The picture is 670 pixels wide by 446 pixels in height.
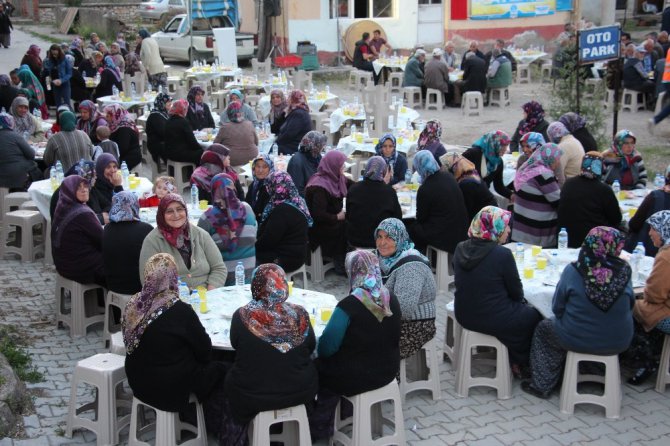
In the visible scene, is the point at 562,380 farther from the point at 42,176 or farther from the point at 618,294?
the point at 42,176

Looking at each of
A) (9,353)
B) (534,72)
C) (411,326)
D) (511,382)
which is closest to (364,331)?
(411,326)

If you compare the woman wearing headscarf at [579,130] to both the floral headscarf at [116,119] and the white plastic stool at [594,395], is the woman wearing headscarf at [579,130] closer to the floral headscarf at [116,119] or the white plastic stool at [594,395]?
the white plastic stool at [594,395]

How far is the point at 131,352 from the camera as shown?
18.1ft

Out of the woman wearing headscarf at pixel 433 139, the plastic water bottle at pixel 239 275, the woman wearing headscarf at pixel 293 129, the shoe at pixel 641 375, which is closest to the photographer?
the shoe at pixel 641 375

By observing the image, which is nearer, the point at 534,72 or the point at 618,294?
the point at 618,294

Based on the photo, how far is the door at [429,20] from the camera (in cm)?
2523

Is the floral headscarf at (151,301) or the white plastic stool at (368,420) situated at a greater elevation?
the floral headscarf at (151,301)

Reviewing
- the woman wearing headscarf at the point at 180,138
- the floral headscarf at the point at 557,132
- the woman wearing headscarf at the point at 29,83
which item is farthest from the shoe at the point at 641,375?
the woman wearing headscarf at the point at 29,83

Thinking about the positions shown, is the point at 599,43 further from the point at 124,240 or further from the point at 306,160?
the point at 124,240

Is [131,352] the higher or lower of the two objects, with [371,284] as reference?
lower

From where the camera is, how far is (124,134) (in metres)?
11.7

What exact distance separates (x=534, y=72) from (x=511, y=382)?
1791 cm

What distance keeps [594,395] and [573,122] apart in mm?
4957

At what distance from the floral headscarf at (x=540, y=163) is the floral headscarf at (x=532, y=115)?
2400 mm
